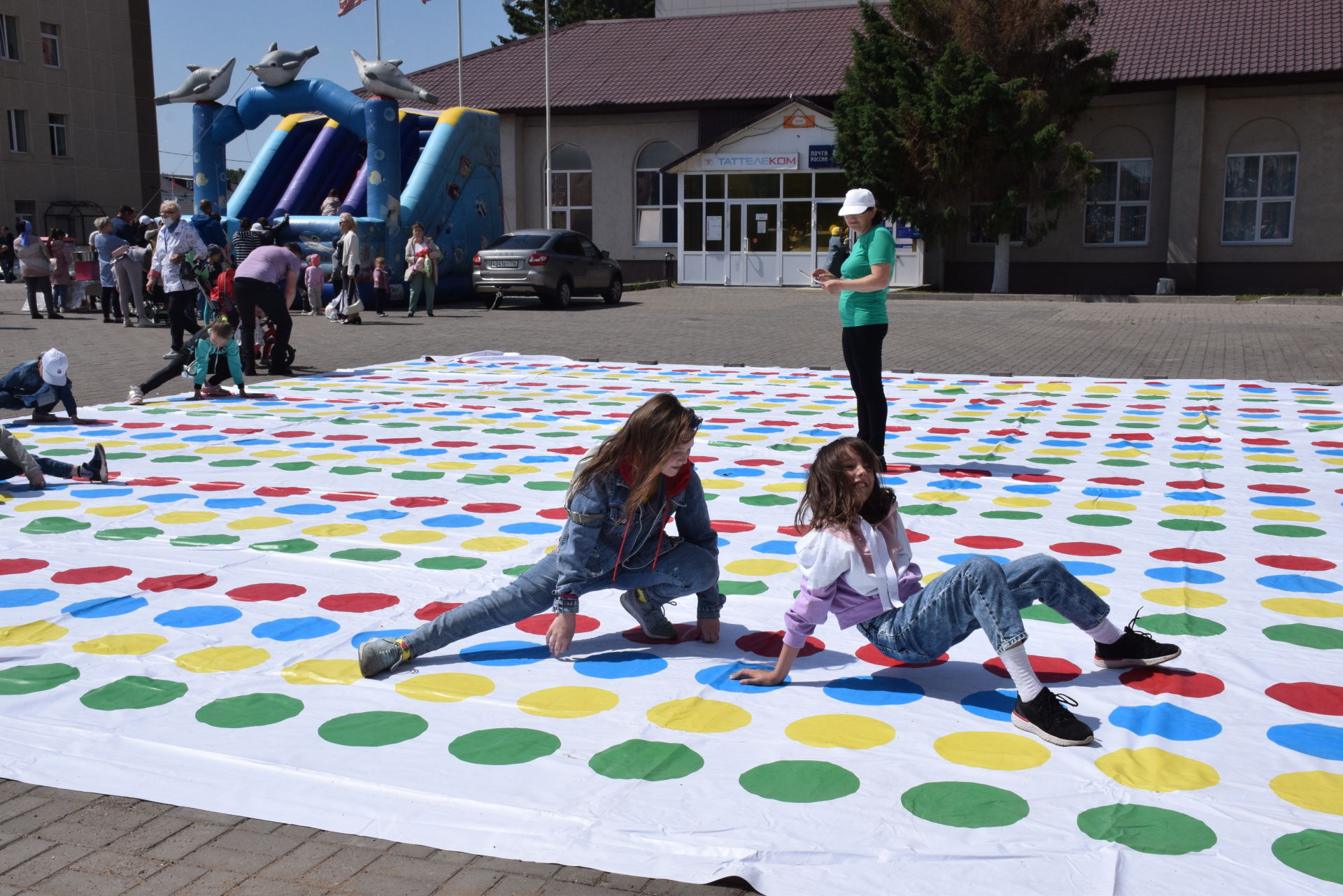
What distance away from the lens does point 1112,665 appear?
4.08 metres

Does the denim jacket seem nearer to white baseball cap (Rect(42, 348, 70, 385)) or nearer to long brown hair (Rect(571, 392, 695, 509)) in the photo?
long brown hair (Rect(571, 392, 695, 509))

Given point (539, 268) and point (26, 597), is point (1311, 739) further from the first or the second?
point (539, 268)

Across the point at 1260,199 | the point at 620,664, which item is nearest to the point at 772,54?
the point at 1260,199

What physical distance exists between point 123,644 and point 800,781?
2593 millimetres

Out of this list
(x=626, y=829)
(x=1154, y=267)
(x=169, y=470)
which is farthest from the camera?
(x=1154, y=267)

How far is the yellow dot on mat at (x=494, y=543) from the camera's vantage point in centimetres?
572

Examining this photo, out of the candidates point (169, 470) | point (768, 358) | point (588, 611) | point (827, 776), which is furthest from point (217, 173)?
point (827, 776)

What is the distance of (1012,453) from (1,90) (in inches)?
1855

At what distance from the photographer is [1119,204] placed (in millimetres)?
32062

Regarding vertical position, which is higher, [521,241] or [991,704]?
[521,241]

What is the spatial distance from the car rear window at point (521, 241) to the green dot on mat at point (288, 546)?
20.0 meters

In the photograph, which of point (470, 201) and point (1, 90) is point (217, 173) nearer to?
point (470, 201)

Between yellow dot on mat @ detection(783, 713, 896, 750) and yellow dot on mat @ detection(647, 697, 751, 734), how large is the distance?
175mm

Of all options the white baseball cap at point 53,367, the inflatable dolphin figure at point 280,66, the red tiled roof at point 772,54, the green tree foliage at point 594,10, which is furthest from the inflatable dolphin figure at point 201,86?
the green tree foliage at point 594,10
